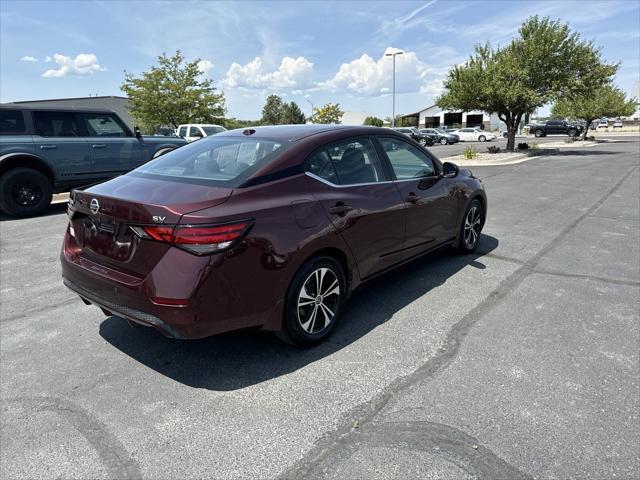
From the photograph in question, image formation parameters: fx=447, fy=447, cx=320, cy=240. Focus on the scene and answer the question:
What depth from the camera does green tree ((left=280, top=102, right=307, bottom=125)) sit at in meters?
74.4

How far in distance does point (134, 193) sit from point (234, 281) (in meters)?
0.93

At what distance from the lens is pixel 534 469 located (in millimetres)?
2213

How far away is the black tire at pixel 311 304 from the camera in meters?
3.14

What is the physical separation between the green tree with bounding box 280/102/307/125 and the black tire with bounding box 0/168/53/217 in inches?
2614

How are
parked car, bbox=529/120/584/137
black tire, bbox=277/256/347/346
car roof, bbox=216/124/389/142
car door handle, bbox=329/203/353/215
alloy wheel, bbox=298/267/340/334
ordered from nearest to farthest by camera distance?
black tire, bbox=277/256/347/346, alloy wheel, bbox=298/267/340/334, car door handle, bbox=329/203/353/215, car roof, bbox=216/124/389/142, parked car, bbox=529/120/584/137

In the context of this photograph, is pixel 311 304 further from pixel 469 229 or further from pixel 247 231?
pixel 469 229

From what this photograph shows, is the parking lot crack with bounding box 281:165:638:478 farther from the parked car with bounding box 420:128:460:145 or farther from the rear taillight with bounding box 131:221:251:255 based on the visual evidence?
the parked car with bounding box 420:128:460:145

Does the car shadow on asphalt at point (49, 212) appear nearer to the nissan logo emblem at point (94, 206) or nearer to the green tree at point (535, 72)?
the nissan logo emblem at point (94, 206)

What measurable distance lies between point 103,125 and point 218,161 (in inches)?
293

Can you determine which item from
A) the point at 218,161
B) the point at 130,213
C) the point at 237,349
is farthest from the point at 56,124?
the point at 237,349

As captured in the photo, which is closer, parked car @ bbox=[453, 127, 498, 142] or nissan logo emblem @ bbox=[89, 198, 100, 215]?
nissan logo emblem @ bbox=[89, 198, 100, 215]

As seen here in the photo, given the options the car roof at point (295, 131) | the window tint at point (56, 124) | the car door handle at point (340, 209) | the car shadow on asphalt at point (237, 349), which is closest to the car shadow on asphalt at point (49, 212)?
the window tint at point (56, 124)

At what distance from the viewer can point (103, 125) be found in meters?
9.59

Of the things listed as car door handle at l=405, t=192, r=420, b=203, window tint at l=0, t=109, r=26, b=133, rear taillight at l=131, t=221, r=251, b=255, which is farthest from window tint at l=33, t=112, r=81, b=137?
car door handle at l=405, t=192, r=420, b=203
